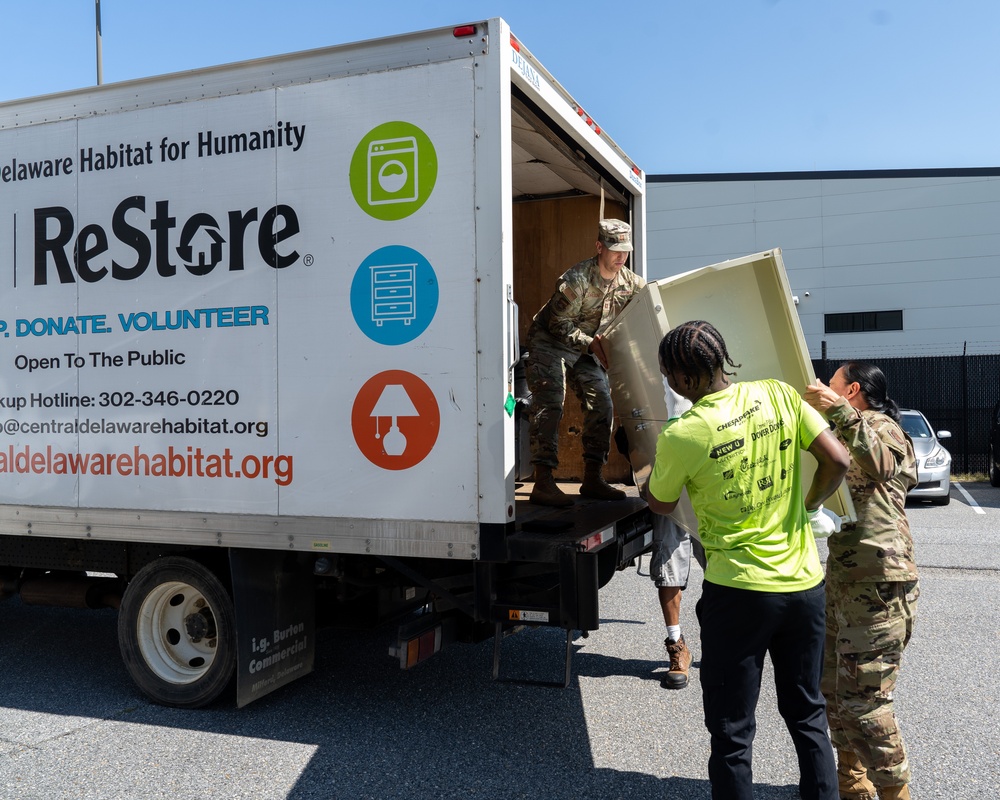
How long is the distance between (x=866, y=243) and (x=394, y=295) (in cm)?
2131

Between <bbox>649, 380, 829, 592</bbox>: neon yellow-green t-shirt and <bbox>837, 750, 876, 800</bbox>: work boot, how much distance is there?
109cm

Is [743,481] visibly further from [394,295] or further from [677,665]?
[677,665]

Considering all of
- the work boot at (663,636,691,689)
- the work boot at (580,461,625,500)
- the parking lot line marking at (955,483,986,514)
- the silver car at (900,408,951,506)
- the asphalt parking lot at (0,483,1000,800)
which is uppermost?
A: the work boot at (580,461,625,500)

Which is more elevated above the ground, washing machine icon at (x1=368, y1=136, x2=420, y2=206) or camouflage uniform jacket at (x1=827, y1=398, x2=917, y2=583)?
washing machine icon at (x1=368, y1=136, x2=420, y2=206)

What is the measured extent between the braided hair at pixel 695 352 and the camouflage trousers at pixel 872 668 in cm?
117

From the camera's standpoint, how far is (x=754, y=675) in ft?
9.32

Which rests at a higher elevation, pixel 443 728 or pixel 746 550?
pixel 746 550

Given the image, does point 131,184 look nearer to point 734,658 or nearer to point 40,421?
point 40,421

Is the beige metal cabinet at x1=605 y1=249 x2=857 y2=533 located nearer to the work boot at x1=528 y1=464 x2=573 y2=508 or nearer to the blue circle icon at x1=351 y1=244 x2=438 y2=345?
Answer: the work boot at x1=528 y1=464 x2=573 y2=508

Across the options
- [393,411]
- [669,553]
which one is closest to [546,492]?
[669,553]

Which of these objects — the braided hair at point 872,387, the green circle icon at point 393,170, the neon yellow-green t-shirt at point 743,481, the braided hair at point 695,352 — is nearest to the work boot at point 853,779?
the neon yellow-green t-shirt at point 743,481

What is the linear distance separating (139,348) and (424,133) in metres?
1.89

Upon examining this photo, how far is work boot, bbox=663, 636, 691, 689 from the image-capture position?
16.4 ft

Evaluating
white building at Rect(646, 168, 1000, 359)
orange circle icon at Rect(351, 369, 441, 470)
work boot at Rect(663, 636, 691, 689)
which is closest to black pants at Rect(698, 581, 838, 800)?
orange circle icon at Rect(351, 369, 441, 470)
